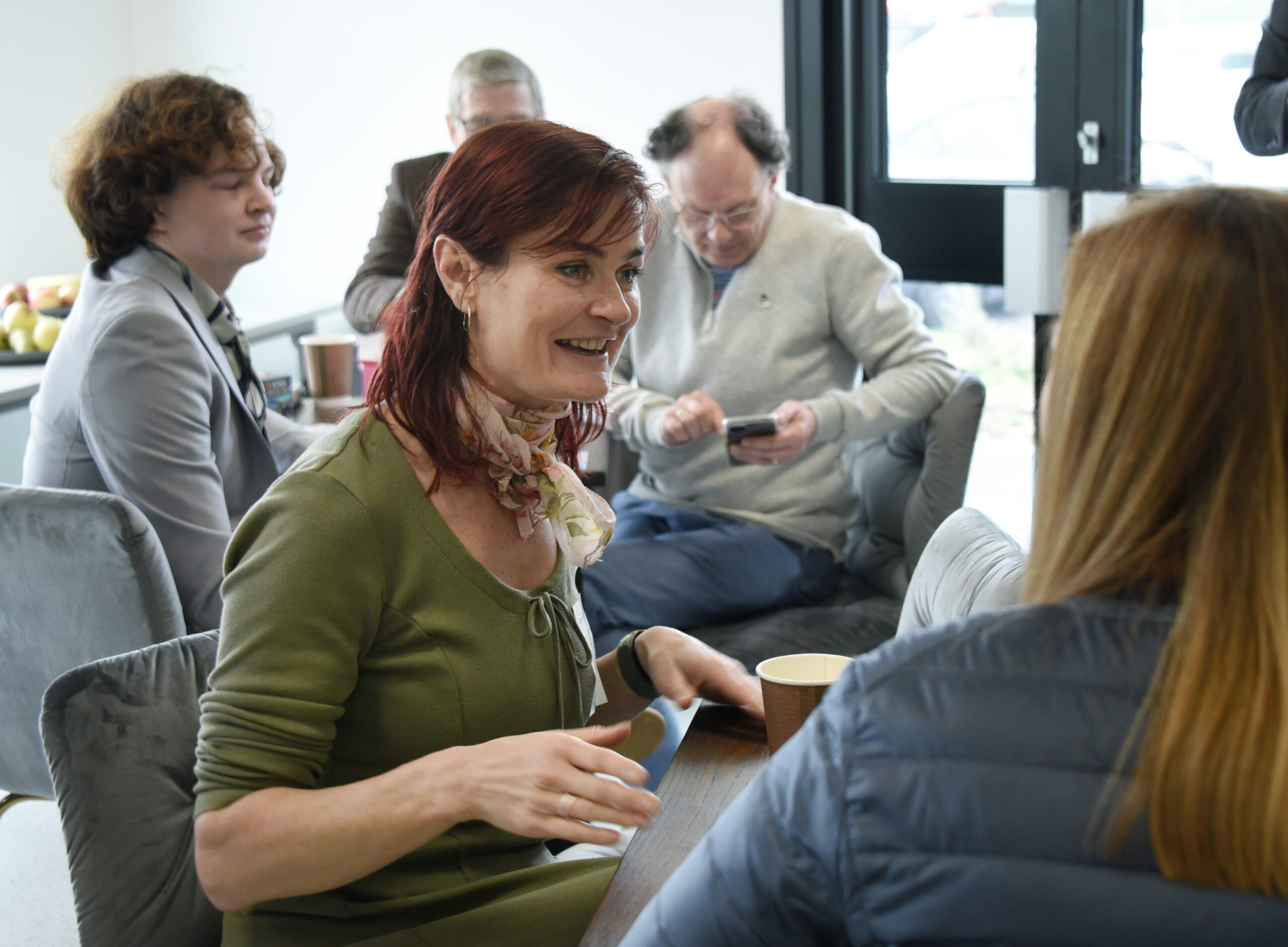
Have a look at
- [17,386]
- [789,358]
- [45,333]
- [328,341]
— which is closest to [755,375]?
[789,358]

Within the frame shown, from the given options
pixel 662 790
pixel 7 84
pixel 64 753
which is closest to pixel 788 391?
pixel 662 790

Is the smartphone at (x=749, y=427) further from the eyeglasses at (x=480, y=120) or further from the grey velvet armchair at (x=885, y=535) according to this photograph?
the eyeglasses at (x=480, y=120)

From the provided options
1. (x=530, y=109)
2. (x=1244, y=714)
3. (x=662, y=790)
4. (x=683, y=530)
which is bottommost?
(x=683, y=530)

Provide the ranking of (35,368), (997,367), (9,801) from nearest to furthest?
(9,801) < (35,368) < (997,367)

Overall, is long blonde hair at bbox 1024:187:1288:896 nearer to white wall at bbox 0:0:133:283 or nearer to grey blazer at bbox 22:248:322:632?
grey blazer at bbox 22:248:322:632

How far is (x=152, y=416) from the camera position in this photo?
1.88 metres

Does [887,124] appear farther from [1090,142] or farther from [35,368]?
[35,368]

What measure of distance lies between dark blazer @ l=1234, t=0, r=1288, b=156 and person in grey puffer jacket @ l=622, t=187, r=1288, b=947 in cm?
205

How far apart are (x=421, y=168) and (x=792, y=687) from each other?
247 centimetres

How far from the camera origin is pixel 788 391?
8.39 ft

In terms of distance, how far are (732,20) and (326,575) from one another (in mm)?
3055

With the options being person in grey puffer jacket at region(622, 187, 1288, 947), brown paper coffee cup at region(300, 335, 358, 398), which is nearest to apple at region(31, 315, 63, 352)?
brown paper coffee cup at region(300, 335, 358, 398)

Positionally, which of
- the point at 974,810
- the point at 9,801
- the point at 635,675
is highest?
the point at 974,810

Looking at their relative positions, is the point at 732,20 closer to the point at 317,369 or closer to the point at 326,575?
the point at 317,369
